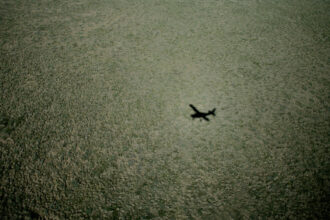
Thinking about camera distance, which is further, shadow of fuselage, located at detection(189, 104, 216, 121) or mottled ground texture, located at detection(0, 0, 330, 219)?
shadow of fuselage, located at detection(189, 104, 216, 121)

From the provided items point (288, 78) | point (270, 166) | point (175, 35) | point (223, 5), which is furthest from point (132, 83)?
point (223, 5)

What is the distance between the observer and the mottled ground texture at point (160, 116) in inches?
63.2

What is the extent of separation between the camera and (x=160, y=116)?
2174 millimetres

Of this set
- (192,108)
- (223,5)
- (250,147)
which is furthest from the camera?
(223,5)

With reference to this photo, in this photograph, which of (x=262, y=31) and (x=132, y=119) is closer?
(x=132, y=119)

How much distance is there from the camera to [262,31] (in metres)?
3.39

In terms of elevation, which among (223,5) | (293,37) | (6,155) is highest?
(223,5)

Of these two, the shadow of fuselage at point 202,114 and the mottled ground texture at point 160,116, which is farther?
the shadow of fuselage at point 202,114

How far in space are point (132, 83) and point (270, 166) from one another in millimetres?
1939

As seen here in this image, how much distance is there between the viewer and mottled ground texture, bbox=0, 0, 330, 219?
1606 mm

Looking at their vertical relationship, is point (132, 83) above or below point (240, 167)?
above

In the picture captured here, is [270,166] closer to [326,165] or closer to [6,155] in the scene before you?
[326,165]

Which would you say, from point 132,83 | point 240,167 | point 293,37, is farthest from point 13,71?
point 293,37

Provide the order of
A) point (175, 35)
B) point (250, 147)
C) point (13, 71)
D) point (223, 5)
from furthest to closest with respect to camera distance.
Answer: point (223, 5), point (175, 35), point (13, 71), point (250, 147)
